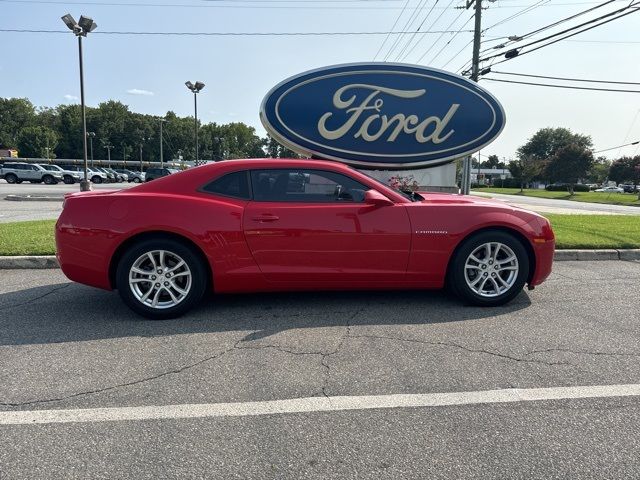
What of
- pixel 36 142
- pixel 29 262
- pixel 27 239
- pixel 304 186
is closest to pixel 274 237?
pixel 304 186

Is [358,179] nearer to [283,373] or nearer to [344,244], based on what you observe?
[344,244]

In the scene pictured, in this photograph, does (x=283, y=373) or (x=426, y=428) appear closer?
(x=426, y=428)

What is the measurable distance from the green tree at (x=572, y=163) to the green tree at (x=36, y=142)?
93736 mm

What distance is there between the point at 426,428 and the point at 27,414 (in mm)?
2302

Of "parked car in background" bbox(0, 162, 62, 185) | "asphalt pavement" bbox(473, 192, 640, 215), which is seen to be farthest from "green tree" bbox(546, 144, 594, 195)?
"parked car in background" bbox(0, 162, 62, 185)

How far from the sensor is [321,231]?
165 inches

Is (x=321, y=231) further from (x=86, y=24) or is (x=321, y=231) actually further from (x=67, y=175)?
(x=67, y=175)

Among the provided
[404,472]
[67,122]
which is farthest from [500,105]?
[67,122]

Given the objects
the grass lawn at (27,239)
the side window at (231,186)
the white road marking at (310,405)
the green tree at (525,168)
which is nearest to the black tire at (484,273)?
the white road marking at (310,405)

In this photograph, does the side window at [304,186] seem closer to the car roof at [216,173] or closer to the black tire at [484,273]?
the car roof at [216,173]

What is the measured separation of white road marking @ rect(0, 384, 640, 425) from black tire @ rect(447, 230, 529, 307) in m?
1.65

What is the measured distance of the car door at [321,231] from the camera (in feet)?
13.7

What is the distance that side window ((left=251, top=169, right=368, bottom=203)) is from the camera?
14.2 ft

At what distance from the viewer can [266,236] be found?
13.6 ft
